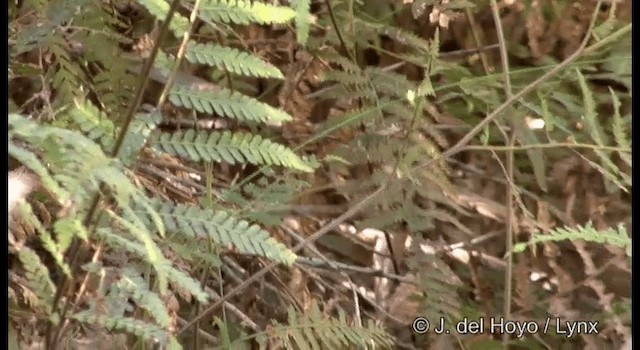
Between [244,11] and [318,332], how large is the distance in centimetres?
36

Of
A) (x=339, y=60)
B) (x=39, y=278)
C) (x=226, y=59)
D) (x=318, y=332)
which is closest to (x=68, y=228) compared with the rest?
(x=39, y=278)

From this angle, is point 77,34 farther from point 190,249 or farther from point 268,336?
point 268,336

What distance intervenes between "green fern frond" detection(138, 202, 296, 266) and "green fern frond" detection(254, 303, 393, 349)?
19 cm

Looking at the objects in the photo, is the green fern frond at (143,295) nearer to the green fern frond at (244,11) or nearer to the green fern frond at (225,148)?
the green fern frond at (225,148)

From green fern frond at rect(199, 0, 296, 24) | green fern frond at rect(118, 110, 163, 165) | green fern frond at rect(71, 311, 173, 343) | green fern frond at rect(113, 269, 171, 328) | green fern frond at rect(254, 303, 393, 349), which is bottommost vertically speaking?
green fern frond at rect(254, 303, 393, 349)

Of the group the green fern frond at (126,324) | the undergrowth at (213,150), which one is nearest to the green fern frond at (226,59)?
the undergrowth at (213,150)

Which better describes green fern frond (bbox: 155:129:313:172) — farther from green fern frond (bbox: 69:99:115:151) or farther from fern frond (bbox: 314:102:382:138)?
fern frond (bbox: 314:102:382:138)

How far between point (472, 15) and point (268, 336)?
585 millimetres

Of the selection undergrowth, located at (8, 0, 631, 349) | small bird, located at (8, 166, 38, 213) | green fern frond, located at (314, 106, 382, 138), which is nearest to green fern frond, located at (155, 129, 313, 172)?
undergrowth, located at (8, 0, 631, 349)

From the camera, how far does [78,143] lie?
525 mm

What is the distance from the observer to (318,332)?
790 mm

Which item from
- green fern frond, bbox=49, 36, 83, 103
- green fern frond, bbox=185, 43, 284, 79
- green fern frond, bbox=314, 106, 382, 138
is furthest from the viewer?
green fern frond, bbox=314, 106, 382, 138

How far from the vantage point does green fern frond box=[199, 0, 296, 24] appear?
60cm
